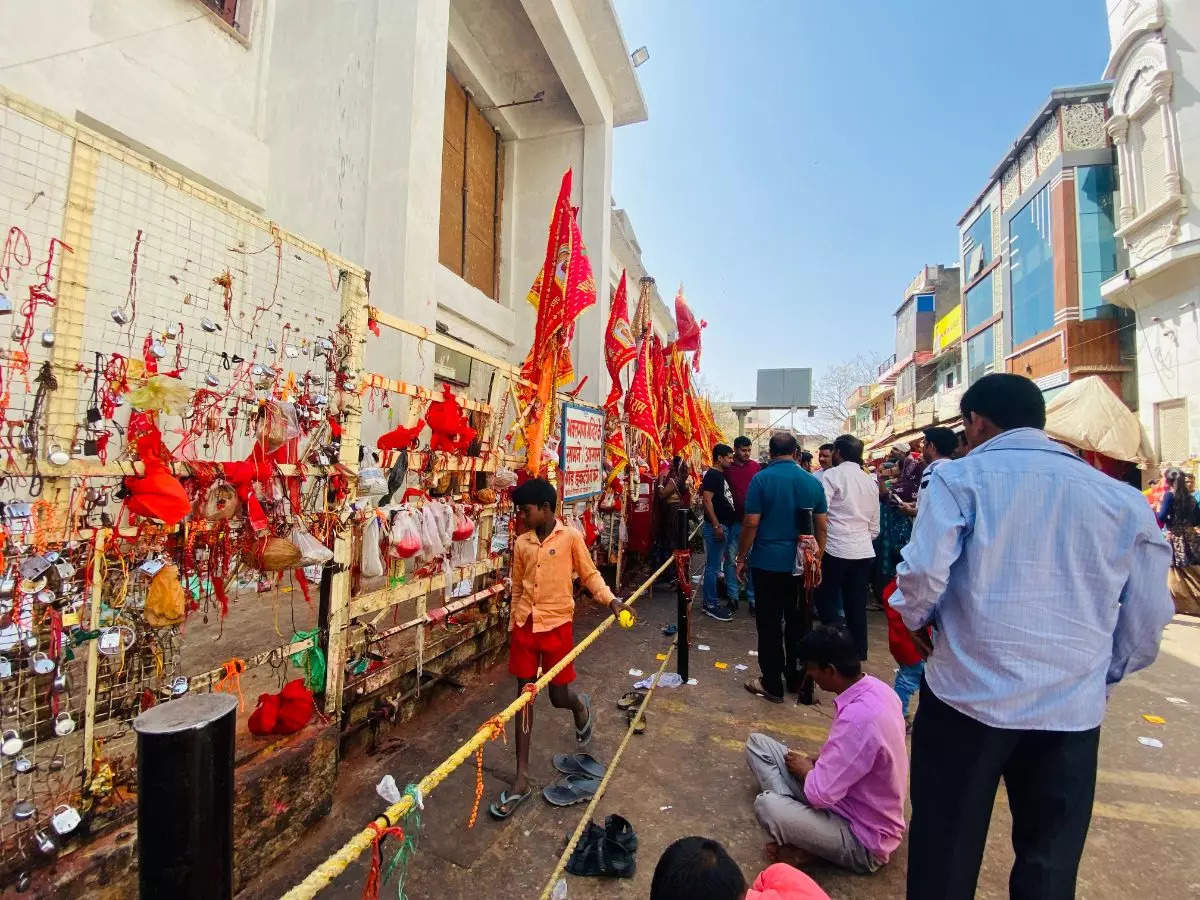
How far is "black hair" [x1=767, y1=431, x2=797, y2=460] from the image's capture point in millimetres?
4426

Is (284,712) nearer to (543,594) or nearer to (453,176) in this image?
(543,594)

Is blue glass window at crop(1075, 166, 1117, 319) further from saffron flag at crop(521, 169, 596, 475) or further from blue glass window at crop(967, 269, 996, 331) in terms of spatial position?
saffron flag at crop(521, 169, 596, 475)

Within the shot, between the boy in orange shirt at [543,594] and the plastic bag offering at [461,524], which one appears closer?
the boy in orange shirt at [543,594]

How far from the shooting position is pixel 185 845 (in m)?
1.18

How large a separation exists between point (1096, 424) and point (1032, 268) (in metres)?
13.1

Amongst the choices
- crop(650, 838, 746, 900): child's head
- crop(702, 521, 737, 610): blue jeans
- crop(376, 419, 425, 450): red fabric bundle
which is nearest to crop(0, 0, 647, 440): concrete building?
crop(376, 419, 425, 450): red fabric bundle

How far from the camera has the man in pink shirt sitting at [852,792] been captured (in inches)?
91.6

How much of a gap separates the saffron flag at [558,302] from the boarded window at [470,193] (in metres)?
2.80

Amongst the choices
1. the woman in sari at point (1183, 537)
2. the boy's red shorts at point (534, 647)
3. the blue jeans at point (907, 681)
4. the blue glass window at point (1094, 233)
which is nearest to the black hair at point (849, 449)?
the blue jeans at point (907, 681)

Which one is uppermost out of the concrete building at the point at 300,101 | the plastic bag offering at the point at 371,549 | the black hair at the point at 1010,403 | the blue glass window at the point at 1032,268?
the blue glass window at the point at 1032,268

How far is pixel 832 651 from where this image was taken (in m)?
2.59

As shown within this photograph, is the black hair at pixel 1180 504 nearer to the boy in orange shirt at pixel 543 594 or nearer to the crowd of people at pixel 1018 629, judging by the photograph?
the crowd of people at pixel 1018 629

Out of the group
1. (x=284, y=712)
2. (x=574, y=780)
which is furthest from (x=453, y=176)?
(x=574, y=780)

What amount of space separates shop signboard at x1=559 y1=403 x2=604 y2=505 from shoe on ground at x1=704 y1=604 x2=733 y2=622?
1896 mm
